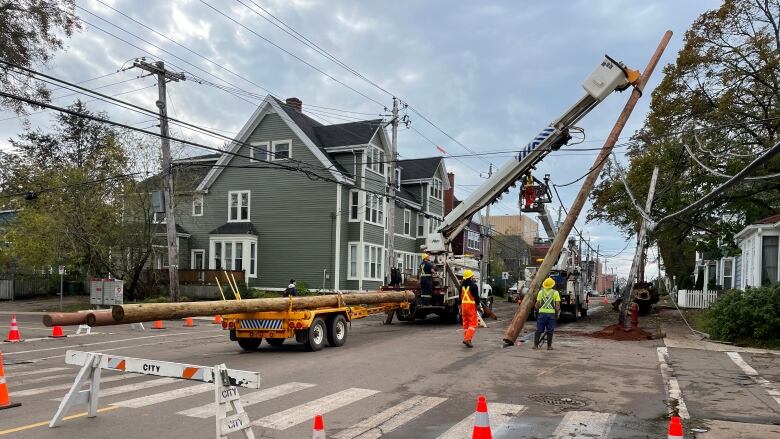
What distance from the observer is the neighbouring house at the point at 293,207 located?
1326 inches

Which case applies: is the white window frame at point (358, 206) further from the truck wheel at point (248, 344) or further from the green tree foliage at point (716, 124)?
the truck wheel at point (248, 344)

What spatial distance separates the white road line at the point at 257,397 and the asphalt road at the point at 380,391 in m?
0.01

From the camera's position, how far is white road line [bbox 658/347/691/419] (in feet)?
27.3

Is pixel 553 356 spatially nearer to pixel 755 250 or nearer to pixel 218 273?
pixel 755 250

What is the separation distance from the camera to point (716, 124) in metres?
22.5

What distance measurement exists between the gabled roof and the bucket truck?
21429 millimetres

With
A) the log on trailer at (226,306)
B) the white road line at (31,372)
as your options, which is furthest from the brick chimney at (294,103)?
the white road line at (31,372)

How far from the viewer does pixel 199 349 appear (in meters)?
14.3

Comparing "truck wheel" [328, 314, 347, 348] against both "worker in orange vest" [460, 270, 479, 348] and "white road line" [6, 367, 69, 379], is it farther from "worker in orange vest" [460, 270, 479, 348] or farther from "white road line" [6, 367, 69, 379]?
"white road line" [6, 367, 69, 379]

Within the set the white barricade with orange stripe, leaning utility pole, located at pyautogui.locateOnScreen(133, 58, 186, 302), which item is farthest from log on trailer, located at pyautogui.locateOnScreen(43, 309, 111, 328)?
leaning utility pole, located at pyautogui.locateOnScreen(133, 58, 186, 302)

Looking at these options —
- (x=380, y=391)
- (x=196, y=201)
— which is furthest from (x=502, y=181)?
(x=196, y=201)

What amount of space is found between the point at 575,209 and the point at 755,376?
468 centimetres

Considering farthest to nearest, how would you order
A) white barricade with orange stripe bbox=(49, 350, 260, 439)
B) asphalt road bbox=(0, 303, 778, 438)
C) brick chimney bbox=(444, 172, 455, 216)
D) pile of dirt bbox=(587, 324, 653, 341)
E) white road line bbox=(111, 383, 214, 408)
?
brick chimney bbox=(444, 172, 455, 216) < pile of dirt bbox=(587, 324, 653, 341) < white road line bbox=(111, 383, 214, 408) < asphalt road bbox=(0, 303, 778, 438) < white barricade with orange stripe bbox=(49, 350, 260, 439)

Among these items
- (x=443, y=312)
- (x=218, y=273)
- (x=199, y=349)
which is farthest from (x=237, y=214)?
(x=199, y=349)
